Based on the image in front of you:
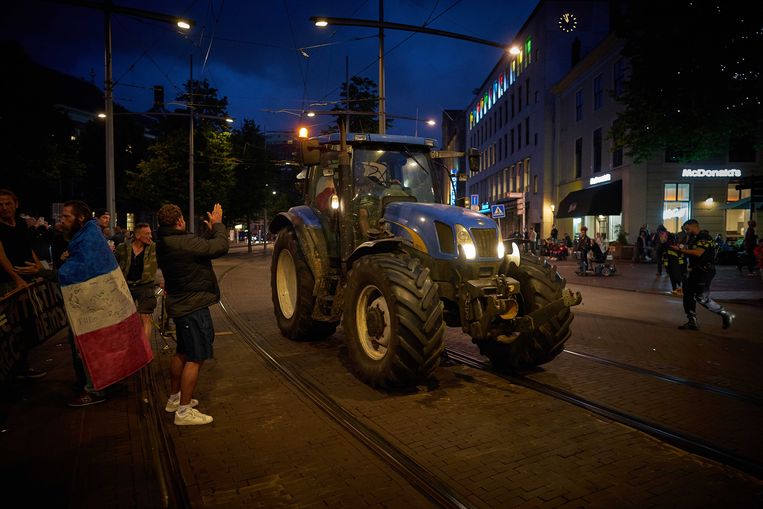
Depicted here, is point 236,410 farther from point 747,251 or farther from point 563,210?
Result: point 563,210

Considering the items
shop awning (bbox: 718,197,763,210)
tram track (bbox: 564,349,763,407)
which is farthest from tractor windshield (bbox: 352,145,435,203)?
shop awning (bbox: 718,197,763,210)

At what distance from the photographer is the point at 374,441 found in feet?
13.6

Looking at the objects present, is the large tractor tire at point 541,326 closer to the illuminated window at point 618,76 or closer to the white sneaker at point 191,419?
the white sneaker at point 191,419

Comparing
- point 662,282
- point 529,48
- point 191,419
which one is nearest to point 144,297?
point 191,419

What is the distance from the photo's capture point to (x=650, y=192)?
26.5 metres

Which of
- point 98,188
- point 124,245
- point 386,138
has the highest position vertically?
point 98,188

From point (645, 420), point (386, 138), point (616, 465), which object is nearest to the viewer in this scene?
point (616, 465)

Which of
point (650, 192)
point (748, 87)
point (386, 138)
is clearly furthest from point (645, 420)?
point (650, 192)

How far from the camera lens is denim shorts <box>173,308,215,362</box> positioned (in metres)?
4.57

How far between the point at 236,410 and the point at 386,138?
4.19 m

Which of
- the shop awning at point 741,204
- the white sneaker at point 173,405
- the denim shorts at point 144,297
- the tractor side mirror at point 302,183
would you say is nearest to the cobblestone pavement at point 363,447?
the white sneaker at point 173,405

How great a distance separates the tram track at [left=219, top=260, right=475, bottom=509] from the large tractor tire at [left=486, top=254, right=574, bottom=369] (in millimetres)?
2143

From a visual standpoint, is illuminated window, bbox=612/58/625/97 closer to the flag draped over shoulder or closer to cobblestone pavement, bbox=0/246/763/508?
cobblestone pavement, bbox=0/246/763/508

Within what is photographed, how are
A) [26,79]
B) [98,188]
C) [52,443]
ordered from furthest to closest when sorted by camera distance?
[98,188] < [26,79] < [52,443]
